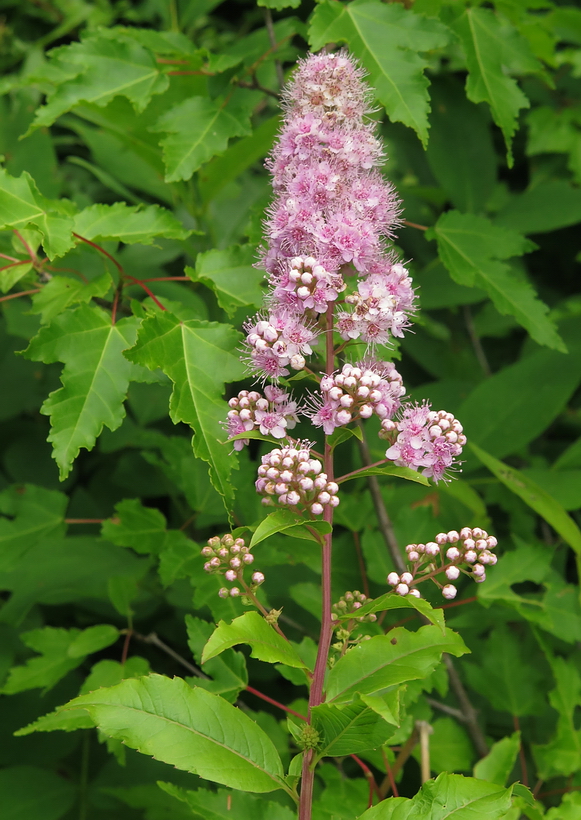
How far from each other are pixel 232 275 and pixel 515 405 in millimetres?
985

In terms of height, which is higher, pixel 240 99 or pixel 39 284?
pixel 240 99

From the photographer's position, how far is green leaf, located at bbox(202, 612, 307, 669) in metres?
0.85

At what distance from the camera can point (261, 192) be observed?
7.85 ft

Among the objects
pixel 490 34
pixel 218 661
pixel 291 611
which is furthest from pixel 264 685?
pixel 490 34

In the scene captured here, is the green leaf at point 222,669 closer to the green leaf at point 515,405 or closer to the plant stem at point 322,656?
the plant stem at point 322,656

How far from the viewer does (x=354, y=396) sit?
1.01m

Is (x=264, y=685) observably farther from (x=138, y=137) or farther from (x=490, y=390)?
(x=138, y=137)

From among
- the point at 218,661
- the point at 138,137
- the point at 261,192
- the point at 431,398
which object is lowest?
the point at 431,398

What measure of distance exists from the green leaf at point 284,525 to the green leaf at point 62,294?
60cm

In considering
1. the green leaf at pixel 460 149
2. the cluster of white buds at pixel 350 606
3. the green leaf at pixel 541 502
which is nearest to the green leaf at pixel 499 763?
the green leaf at pixel 541 502

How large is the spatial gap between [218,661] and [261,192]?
1.64 meters

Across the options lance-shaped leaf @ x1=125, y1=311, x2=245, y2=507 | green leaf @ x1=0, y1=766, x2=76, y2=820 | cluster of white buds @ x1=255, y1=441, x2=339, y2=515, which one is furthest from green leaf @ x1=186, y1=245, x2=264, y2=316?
green leaf @ x1=0, y1=766, x2=76, y2=820

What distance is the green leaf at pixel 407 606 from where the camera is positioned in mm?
914

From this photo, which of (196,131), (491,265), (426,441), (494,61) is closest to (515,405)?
(491,265)
